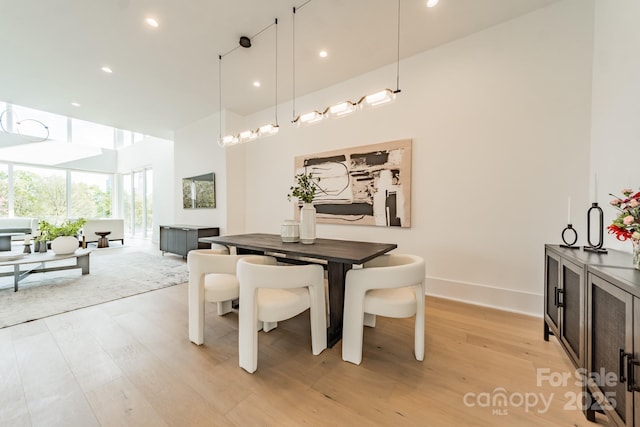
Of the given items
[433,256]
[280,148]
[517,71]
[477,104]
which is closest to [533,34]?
[517,71]

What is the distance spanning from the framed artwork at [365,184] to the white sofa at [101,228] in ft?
21.6

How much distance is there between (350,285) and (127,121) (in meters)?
6.30

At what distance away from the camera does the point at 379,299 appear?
1632 mm

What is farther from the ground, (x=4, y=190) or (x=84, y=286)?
(x=4, y=190)

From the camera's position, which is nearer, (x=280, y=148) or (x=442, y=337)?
(x=442, y=337)

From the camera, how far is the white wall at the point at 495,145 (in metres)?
2.22

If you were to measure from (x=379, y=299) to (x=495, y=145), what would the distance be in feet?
7.14

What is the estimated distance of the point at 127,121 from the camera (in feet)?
17.2

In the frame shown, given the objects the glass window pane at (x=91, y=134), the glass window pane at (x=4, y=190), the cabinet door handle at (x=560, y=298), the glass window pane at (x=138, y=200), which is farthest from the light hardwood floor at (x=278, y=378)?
the glass window pane at (x=91, y=134)

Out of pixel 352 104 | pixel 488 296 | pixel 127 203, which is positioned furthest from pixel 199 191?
pixel 127 203

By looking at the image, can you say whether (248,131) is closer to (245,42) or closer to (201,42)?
(245,42)

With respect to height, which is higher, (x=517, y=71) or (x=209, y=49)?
(x=209, y=49)

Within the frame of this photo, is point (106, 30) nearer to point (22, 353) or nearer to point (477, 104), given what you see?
point (22, 353)

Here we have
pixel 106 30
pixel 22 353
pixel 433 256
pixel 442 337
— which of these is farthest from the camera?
pixel 433 256
